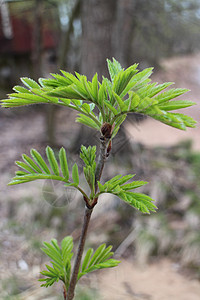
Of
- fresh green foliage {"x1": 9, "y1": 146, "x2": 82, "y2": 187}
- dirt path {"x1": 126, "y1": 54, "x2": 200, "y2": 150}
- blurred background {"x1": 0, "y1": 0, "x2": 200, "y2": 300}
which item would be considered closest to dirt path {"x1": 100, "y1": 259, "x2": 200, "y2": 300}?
blurred background {"x1": 0, "y1": 0, "x2": 200, "y2": 300}

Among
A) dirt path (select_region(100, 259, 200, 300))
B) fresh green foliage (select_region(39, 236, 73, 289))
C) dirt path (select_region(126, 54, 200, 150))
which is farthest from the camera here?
dirt path (select_region(126, 54, 200, 150))

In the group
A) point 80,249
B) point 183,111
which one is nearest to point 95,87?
point 80,249

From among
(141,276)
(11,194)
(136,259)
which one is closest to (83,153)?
(141,276)

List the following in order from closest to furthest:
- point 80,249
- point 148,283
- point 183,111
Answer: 1. point 80,249
2. point 148,283
3. point 183,111

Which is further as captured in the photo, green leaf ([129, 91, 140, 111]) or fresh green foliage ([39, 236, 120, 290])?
fresh green foliage ([39, 236, 120, 290])

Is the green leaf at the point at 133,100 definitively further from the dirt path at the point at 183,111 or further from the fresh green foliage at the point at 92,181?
the dirt path at the point at 183,111

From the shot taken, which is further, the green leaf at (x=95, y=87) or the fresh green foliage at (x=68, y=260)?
the fresh green foliage at (x=68, y=260)

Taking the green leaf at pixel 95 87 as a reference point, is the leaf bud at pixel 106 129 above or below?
below

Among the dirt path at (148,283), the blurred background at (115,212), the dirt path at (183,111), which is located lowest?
the dirt path at (148,283)

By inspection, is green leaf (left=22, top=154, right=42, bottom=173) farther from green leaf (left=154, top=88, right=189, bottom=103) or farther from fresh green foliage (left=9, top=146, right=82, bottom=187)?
green leaf (left=154, top=88, right=189, bottom=103)

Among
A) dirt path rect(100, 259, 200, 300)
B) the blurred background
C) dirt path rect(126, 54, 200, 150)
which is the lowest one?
dirt path rect(100, 259, 200, 300)

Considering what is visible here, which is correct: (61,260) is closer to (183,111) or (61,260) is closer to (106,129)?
(106,129)

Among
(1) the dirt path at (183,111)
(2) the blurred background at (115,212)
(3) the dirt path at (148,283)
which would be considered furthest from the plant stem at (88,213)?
(1) the dirt path at (183,111)
